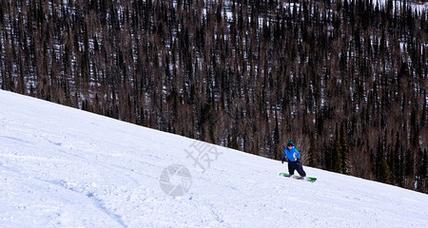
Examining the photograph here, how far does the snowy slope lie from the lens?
10828 millimetres

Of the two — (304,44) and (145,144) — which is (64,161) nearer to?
(145,144)

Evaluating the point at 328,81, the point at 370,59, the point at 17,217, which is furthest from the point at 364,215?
the point at 370,59

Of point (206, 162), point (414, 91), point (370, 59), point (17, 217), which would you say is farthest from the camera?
point (370, 59)

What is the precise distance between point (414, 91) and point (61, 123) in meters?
110

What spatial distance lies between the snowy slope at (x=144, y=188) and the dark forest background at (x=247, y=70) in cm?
4923

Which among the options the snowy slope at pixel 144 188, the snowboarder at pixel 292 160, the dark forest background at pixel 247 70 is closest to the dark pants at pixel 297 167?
the snowboarder at pixel 292 160

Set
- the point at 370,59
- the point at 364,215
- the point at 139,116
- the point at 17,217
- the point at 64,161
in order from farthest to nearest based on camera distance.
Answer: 1. the point at 370,59
2. the point at 139,116
3. the point at 364,215
4. the point at 64,161
5. the point at 17,217

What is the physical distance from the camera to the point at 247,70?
12456 centimetres

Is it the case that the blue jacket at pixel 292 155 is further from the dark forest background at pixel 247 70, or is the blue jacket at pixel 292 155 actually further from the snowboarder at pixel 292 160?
the dark forest background at pixel 247 70

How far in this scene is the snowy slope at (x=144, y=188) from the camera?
10.8 meters

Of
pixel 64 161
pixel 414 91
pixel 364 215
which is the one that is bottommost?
pixel 414 91

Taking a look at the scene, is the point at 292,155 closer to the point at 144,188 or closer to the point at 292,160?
the point at 292,160

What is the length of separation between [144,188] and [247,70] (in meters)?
112

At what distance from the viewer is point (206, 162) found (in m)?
19.0
